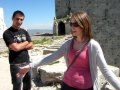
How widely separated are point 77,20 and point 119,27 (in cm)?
1012

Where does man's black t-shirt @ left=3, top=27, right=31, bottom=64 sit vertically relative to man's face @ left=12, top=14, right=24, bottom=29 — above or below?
below

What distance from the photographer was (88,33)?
12.7 feet

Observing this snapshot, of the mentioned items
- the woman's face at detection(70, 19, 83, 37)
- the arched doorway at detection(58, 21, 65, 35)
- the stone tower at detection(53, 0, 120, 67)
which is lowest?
the arched doorway at detection(58, 21, 65, 35)

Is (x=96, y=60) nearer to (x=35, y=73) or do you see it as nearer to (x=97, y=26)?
(x=35, y=73)

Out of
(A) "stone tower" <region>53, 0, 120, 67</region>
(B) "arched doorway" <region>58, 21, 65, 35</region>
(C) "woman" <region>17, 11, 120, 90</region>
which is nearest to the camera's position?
(C) "woman" <region>17, 11, 120, 90</region>

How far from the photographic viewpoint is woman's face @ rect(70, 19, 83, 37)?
3779mm

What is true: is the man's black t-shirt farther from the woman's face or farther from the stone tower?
the stone tower

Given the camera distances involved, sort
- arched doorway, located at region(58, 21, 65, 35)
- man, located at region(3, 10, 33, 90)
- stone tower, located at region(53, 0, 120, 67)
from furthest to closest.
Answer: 1. arched doorway, located at region(58, 21, 65, 35)
2. stone tower, located at region(53, 0, 120, 67)
3. man, located at region(3, 10, 33, 90)

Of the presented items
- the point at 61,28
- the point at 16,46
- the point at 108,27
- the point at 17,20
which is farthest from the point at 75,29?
the point at 61,28

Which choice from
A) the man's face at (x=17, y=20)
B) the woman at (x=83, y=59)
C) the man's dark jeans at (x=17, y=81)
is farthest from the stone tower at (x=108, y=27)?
the woman at (x=83, y=59)

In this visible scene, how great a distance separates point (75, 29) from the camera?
3828 millimetres

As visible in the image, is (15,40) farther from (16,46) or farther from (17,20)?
(17,20)

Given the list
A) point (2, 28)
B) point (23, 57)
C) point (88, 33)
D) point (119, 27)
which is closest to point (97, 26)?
point (119, 27)

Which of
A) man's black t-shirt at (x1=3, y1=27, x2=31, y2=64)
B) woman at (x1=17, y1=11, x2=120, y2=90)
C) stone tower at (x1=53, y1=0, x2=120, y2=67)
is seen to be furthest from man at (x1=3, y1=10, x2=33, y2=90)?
stone tower at (x1=53, y1=0, x2=120, y2=67)
